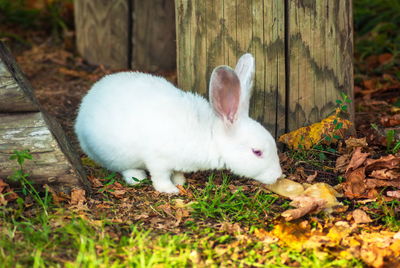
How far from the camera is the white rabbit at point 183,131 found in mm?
3895

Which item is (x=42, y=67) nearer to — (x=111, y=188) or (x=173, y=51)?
(x=173, y=51)

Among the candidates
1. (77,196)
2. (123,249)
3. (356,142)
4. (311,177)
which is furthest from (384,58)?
(123,249)

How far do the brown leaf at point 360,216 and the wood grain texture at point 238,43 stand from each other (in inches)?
42.5

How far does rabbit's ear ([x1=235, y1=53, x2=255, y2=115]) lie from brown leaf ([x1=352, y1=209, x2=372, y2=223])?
0.99m

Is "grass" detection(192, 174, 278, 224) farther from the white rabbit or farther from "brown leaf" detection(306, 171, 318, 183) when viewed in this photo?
"brown leaf" detection(306, 171, 318, 183)

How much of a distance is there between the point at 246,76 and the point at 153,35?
2685mm

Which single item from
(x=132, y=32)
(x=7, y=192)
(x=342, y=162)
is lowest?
(x=342, y=162)

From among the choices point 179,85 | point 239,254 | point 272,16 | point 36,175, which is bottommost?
point 239,254

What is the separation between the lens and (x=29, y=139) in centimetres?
372

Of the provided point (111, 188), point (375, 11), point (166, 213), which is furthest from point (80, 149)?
→ point (375, 11)

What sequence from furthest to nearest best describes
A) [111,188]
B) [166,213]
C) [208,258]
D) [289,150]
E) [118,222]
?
[289,150]
[111,188]
[166,213]
[118,222]
[208,258]

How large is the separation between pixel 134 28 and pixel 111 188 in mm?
2934

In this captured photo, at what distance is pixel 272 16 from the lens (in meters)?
4.23

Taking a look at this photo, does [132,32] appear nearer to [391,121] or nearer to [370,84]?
[370,84]
